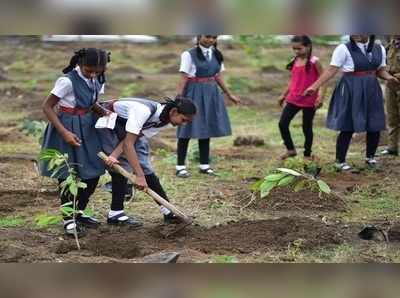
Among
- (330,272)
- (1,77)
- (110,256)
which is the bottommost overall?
(1,77)

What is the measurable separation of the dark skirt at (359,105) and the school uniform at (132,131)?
2.46m

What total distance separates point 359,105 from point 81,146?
3047mm

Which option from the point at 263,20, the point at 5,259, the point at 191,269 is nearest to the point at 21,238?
the point at 5,259

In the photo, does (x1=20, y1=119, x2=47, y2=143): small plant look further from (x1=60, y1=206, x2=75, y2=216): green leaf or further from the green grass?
(x1=60, y1=206, x2=75, y2=216): green leaf

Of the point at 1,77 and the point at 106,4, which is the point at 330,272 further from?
the point at 1,77

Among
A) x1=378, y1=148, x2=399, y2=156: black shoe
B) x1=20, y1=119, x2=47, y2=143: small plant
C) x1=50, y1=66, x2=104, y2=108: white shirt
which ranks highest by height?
x1=50, y1=66, x2=104, y2=108: white shirt

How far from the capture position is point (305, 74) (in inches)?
276

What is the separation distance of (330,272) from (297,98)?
4021mm

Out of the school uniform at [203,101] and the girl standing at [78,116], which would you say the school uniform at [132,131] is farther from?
the school uniform at [203,101]

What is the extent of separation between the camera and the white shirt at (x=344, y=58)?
6465 mm

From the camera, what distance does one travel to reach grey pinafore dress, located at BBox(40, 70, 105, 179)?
4.62 metres

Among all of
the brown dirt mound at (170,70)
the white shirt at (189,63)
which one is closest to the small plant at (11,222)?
the white shirt at (189,63)

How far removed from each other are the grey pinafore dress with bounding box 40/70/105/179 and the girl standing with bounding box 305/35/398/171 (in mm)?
2598

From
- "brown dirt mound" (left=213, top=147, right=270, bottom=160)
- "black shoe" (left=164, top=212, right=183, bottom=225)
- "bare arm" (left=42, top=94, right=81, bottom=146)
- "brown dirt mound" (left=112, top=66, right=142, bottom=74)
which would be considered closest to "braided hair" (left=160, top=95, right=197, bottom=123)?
"bare arm" (left=42, top=94, right=81, bottom=146)
